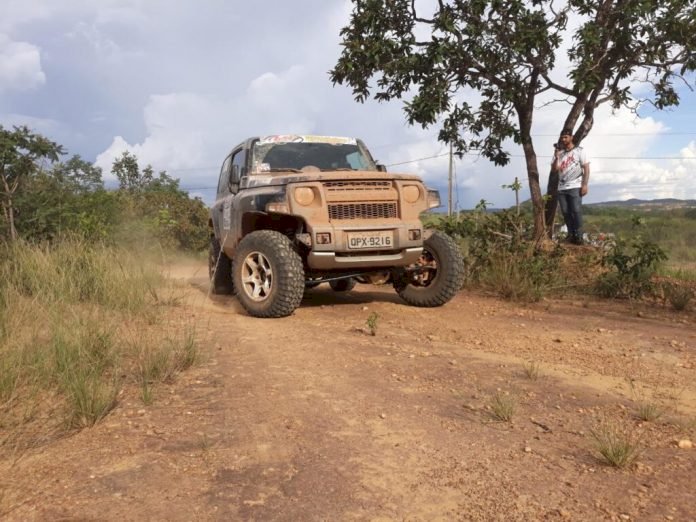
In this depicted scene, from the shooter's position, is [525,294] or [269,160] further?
[525,294]

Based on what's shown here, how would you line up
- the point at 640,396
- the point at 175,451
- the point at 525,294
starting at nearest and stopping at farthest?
the point at 175,451 < the point at 640,396 < the point at 525,294

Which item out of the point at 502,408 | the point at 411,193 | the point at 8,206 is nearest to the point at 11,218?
the point at 8,206

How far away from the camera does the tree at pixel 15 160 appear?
25.8 ft

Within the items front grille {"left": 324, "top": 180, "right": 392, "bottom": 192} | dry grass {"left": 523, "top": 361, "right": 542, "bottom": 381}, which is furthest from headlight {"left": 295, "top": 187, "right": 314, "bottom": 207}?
dry grass {"left": 523, "top": 361, "right": 542, "bottom": 381}

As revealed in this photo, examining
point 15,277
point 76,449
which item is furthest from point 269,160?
point 76,449

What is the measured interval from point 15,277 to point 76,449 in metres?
3.92

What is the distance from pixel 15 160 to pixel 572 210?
26.7 ft

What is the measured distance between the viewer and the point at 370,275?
21.2ft

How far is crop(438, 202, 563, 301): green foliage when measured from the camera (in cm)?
746

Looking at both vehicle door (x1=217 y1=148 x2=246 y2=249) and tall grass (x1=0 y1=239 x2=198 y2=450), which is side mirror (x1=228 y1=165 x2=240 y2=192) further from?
tall grass (x1=0 y1=239 x2=198 y2=450)

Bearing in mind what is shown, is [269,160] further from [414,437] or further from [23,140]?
[414,437]

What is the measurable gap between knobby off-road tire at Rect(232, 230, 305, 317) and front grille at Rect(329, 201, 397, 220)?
59 centimetres

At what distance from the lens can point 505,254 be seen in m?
8.13

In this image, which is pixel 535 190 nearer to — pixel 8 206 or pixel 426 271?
pixel 426 271
